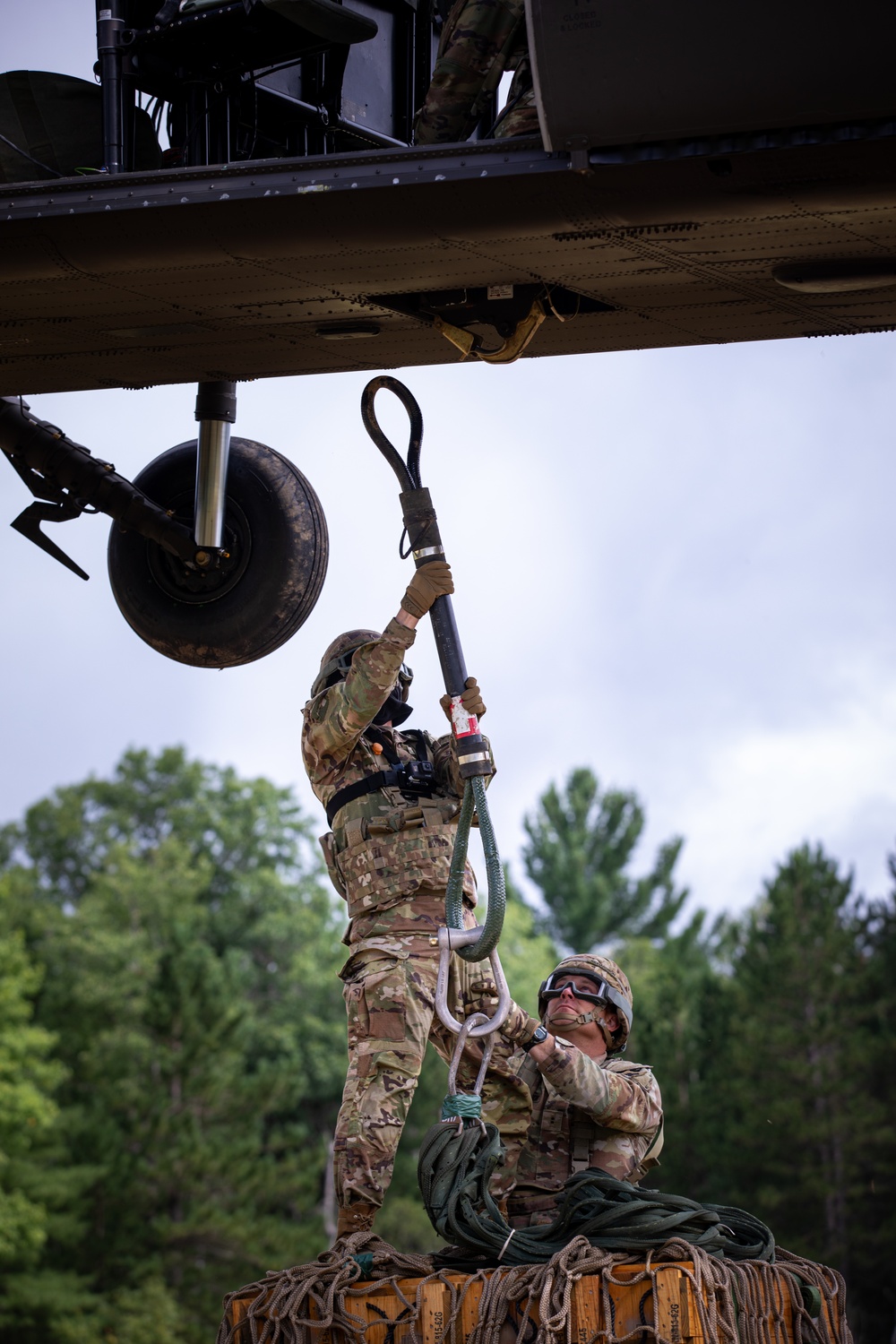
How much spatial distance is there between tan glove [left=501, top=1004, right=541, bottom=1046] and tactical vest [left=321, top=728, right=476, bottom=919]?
16.4 inches

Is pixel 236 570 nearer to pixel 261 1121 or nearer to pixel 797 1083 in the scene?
pixel 797 1083

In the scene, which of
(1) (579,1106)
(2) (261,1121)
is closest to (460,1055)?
(1) (579,1106)

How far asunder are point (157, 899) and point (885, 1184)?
2195 cm

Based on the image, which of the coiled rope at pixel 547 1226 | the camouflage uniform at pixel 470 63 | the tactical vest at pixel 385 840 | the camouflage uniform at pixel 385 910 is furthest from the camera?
the tactical vest at pixel 385 840

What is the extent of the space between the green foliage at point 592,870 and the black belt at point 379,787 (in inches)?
2062

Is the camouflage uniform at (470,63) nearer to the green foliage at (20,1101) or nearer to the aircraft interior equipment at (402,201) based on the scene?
the aircraft interior equipment at (402,201)

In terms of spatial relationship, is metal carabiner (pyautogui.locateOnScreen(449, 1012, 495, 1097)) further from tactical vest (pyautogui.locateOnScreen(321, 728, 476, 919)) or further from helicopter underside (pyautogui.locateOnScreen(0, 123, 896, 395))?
helicopter underside (pyautogui.locateOnScreen(0, 123, 896, 395))

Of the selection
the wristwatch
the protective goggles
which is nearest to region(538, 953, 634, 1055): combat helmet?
the protective goggles

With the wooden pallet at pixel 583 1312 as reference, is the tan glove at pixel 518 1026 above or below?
above

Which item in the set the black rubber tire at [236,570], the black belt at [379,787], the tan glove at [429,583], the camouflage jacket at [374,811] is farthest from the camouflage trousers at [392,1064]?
the black rubber tire at [236,570]

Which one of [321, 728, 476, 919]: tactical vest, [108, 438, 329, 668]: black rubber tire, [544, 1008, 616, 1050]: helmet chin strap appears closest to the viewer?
[544, 1008, 616, 1050]: helmet chin strap

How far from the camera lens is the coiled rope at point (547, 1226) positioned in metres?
4.55

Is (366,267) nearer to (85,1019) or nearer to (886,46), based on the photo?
(886,46)

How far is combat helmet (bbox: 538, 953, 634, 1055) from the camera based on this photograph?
5766mm
